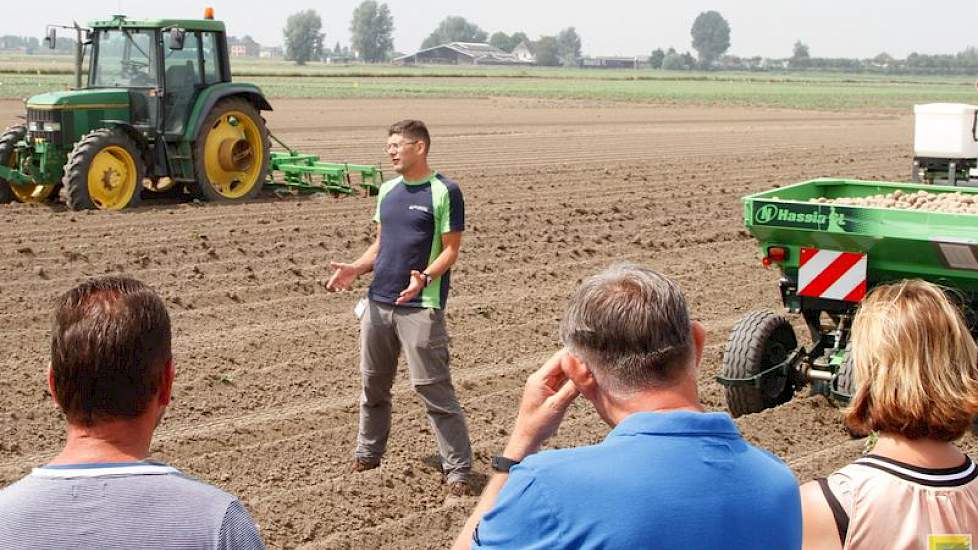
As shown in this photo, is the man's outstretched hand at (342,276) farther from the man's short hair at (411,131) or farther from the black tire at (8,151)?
the black tire at (8,151)

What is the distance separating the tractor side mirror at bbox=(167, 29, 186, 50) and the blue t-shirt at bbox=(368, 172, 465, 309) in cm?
799

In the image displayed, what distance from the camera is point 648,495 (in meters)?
1.99

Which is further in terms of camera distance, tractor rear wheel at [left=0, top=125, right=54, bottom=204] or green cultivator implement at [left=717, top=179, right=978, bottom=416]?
tractor rear wheel at [left=0, top=125, right=54, bottom=204]

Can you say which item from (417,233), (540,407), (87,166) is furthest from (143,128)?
(540,407)

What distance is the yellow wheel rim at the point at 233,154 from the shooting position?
46.0 ft

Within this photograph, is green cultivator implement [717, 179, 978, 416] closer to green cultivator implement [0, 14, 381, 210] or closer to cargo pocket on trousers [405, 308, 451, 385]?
cargo pocket on trousers [405, 308, 451, 385]

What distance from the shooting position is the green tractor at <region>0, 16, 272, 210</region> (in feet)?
42.5

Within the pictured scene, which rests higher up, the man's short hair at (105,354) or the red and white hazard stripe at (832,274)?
the man's short hair at (105,354)

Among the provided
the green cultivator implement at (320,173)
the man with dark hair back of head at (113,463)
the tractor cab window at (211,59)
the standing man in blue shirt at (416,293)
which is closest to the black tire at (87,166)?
the tractor cab window at (211,59)

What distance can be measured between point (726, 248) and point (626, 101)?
31.9 meters

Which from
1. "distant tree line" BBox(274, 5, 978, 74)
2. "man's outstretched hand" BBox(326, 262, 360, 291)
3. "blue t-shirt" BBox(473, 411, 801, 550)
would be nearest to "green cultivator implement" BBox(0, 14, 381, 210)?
"man's outstretched hand" BBox(326, 262, 360, 291)

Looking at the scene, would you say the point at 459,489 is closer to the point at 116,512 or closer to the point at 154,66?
the point at 116,512

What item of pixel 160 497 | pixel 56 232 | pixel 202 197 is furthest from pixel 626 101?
pixel 160 497

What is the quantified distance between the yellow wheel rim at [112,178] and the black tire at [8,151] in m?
1.19
